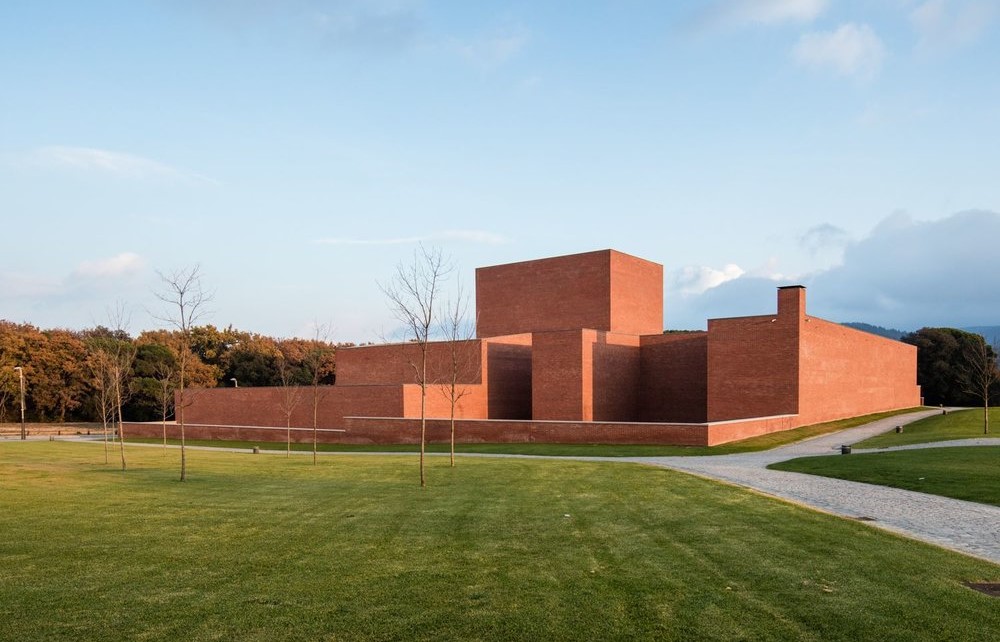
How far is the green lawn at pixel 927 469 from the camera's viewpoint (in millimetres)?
14797

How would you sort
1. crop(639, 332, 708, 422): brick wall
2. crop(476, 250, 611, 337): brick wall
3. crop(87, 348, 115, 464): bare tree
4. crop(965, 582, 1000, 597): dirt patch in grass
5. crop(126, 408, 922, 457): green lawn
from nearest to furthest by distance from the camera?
crop(965, 582, 1000, 597): dirt patch in grass
crop(87, 348, 115, 464): bare tree
crop(126, 408, 922, 457): green lawn
crop(639, 332, 708, 422): brick wall
crop(476, 250, 611, 337): brick wall

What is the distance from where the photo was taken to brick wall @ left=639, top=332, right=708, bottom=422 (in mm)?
40906

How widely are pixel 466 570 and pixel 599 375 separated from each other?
104ft

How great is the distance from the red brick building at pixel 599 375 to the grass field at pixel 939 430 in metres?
4.02

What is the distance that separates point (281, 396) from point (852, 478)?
122 feet

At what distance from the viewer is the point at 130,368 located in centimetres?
5881

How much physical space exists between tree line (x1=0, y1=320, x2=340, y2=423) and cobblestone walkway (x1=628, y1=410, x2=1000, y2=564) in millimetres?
43249

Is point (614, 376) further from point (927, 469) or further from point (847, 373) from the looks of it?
→ point (927, 469)

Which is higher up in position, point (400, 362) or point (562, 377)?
point (400, 362)

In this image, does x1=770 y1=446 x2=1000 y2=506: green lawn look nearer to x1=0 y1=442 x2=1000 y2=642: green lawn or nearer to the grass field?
x1=0 y1=442 x2=1000 y2=642: green lawn

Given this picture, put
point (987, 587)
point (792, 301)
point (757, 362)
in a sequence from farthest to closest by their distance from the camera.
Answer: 1. point (757, 362)
2. point (792, 301)
3. point (987, 587)

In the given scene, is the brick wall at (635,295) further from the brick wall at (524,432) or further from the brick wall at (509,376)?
the brick wall at (524,432)

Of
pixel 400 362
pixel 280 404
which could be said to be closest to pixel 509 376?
pixel 400 362

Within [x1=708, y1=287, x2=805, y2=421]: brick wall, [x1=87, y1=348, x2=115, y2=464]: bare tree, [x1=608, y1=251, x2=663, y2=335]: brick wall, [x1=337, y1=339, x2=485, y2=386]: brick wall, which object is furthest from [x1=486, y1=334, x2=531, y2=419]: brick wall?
[x1=87, y1=348, x2=115, y2=464]: bare tree
